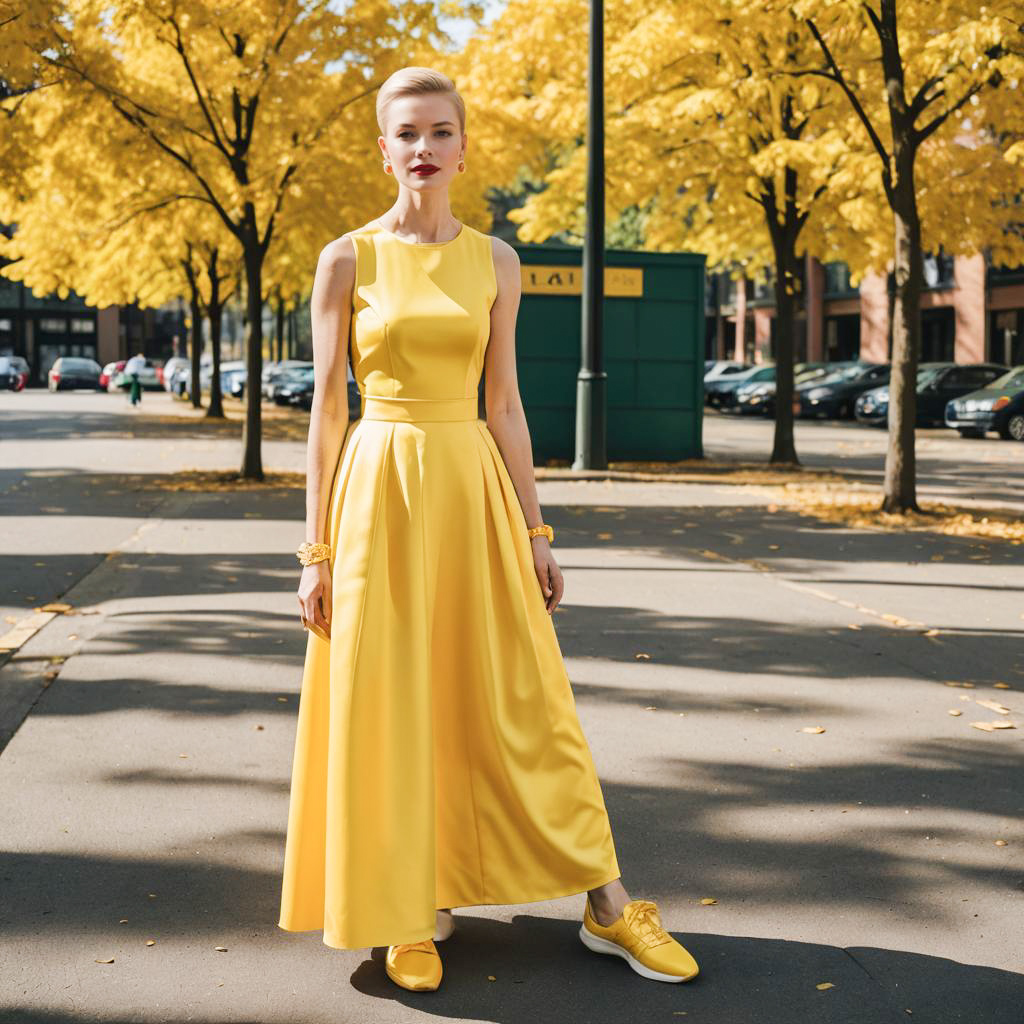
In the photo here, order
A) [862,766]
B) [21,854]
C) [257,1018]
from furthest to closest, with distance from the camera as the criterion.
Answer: [862,766]
[21,854]
[257,1018]

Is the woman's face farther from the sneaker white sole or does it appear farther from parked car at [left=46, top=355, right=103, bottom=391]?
parked car at [left=46, top=355, right=103, bottom=391]

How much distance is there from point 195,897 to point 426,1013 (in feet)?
3.21

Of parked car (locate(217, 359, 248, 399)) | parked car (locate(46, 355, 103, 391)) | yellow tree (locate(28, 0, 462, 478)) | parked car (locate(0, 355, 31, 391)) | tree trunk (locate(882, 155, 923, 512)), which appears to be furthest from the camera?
parked car (locate(46, 355, 103, 391))

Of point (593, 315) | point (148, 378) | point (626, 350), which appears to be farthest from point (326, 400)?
point (148, 378)

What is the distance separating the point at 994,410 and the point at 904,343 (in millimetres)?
15639

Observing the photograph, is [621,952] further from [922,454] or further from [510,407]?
[922,454]

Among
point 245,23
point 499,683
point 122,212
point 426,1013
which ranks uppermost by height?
point 245,23

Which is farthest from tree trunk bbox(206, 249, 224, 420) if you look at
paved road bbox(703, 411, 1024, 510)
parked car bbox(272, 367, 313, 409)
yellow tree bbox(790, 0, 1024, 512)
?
yellow tree bbox(790, 0, 1024, 512)

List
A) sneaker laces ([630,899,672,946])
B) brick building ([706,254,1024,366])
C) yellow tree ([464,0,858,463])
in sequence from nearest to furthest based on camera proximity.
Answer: sneaker laces ([630,899,672,946]), yellow tree ([464,0,858,463]), brick building ([706,254,1024,366])

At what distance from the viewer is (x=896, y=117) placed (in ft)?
44.1

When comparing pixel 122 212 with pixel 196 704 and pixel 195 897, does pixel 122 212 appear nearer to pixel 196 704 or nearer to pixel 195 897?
pixel 196 704

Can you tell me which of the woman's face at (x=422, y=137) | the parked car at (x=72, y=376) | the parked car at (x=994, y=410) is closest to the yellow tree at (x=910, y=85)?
the woman's face at (x=422, y=137)

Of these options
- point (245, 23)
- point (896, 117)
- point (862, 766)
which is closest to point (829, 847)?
point (862, 766)

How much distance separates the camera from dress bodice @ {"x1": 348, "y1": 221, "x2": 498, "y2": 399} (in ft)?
11.2
